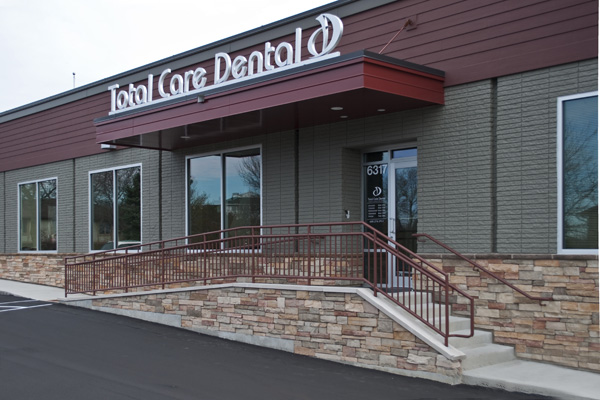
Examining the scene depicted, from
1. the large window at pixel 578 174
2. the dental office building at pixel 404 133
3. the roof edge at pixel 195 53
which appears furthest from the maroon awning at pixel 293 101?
the large window at pixel 578 174

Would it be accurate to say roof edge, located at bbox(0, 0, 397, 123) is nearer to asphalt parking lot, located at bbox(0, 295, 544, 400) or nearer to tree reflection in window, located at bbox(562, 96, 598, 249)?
tree reflection in window, located at bbox(562, 96, 598, 249)

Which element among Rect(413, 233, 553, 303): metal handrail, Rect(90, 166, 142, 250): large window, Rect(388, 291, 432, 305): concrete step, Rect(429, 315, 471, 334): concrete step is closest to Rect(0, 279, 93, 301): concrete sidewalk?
Rect(90, 166, 142, 250): large window

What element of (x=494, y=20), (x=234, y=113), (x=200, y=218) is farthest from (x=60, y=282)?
(x=494, y=20)

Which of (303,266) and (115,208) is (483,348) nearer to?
(303,266)

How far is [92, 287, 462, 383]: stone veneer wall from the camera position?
28.4ft

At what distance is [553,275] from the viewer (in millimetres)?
9062

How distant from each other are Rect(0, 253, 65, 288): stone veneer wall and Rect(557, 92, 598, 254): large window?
14.1 m

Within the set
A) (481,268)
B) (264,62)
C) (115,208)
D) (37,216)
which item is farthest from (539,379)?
(37,216)

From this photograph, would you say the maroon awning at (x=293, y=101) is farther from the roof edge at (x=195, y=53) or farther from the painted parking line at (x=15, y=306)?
the painted parking line at (x=15, y=306)

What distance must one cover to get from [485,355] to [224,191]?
309 inches

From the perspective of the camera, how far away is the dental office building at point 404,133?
9.38 m

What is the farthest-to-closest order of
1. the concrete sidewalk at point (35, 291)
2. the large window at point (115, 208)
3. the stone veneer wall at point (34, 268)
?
the stone veneer wall at point (34, 268), the large window at point (115, 208), the concrete sidewalk at point (35, 291)

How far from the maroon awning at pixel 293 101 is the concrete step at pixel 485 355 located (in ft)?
13.1

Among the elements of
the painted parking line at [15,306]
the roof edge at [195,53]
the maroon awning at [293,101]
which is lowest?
the painted parking line at [15,306]
